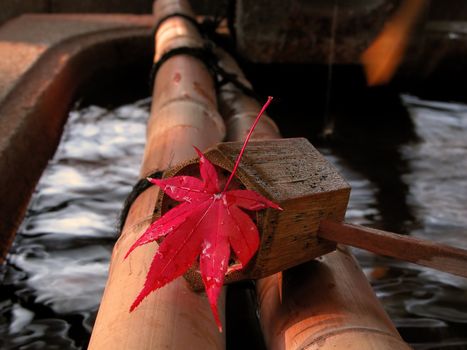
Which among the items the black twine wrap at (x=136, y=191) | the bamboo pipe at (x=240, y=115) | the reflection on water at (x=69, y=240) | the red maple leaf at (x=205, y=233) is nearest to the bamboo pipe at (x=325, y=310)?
the red maple leaf at (x=205, y=233)

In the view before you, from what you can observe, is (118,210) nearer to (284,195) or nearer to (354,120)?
(284,195)

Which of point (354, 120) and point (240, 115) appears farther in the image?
point (354, 120)

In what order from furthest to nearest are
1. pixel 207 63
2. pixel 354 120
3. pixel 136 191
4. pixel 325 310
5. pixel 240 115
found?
pixel 354 120
pixel 207 63
pixel 240 115
pixel 136 191
pixel 325 310

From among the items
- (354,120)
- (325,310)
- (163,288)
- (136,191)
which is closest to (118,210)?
(136,191)

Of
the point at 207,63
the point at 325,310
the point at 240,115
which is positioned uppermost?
the point at 207,63

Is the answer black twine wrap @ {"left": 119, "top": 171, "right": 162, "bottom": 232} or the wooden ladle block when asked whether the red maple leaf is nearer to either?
the wooden ladle block

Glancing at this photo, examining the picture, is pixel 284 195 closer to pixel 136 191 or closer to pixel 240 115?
pixel 136 191

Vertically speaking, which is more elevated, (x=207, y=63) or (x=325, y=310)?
(x=207, y=63)

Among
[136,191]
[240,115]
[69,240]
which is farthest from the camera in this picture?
[240,115]

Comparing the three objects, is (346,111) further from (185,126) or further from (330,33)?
(185,126)
